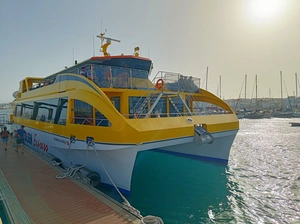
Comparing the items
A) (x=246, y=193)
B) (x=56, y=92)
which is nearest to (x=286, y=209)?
(x=246, y=193)

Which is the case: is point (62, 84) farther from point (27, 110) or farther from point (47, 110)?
point (27, 110)

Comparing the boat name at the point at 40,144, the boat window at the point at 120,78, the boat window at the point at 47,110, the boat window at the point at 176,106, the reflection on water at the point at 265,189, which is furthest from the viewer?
the boat name at the point at 40,144

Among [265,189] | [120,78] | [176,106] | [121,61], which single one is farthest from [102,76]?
[265,189]

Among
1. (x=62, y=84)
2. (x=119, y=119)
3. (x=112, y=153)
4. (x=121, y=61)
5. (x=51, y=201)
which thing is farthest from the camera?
(x=121, y=61)

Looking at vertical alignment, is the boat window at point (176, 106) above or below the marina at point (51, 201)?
above

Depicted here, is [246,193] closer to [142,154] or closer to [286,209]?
[286,209]

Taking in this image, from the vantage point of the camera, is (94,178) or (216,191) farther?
(216,191)

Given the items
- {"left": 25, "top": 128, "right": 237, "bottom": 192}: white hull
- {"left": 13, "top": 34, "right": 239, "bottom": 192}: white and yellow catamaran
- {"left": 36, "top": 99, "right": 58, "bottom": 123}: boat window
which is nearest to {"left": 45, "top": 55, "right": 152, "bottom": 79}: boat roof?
{"left": 13, "top": 34, "right": 239, "bottom": 192}: white and yellow catamaran

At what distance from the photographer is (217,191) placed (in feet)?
24.5

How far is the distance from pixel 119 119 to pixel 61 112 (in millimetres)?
3780

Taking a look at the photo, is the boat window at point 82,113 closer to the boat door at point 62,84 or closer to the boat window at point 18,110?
the boat door at point 62,84

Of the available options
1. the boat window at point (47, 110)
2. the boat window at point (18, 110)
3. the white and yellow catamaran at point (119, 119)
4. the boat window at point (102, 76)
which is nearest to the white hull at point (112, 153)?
the white and yellow catamaran at point (119, 119)

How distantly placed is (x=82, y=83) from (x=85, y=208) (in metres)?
4.06

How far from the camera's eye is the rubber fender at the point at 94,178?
6826 millimetres
